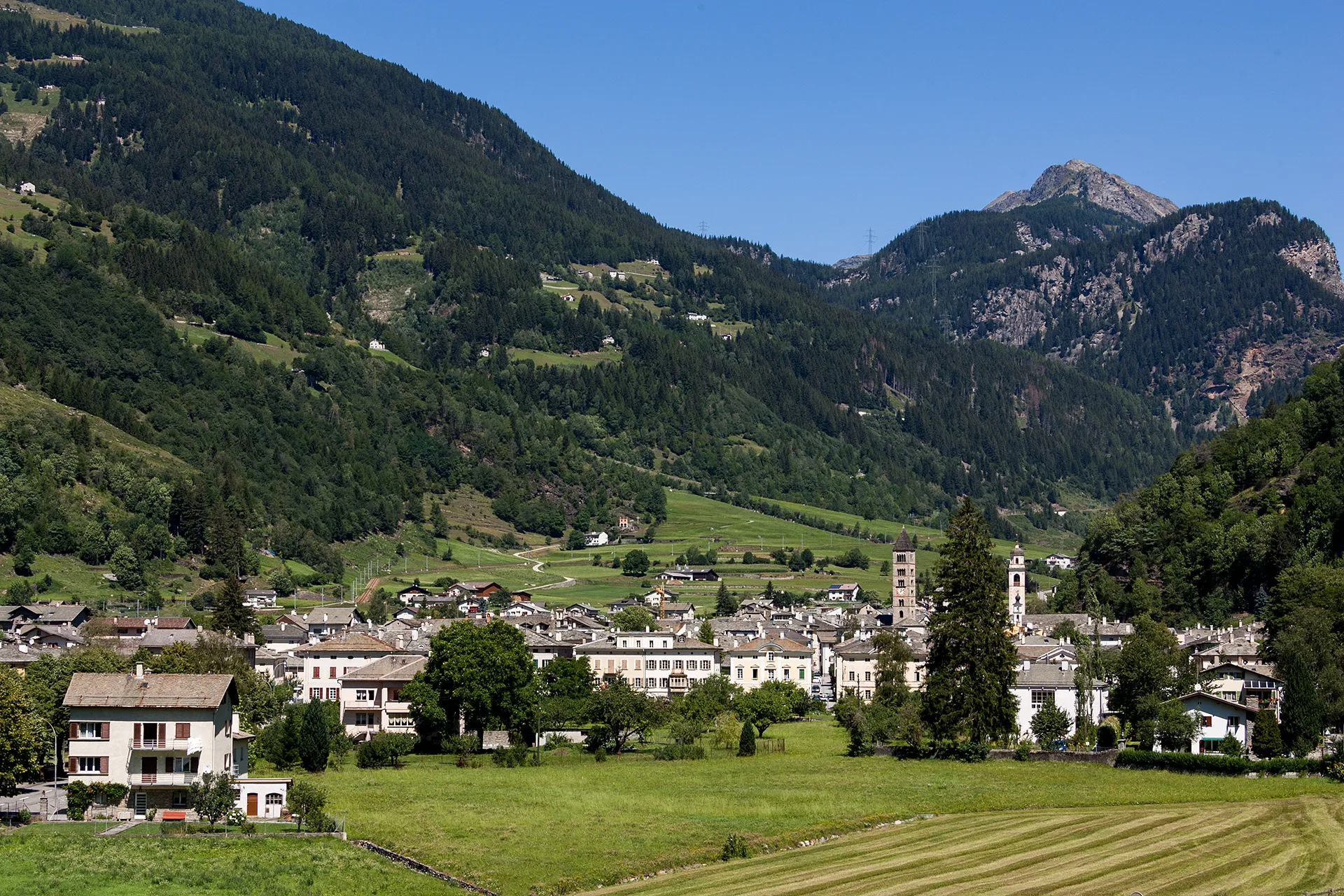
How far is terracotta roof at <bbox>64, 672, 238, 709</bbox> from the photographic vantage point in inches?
2667

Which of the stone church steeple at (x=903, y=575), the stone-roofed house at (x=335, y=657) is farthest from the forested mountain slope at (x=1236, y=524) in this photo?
the stone-roofed house at (x=335, y=657)

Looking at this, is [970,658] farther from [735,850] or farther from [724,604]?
[724,604]

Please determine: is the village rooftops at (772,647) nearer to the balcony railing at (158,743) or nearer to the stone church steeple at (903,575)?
the stone church steeple at (903,575)

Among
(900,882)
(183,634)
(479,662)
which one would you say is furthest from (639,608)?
(900,882)

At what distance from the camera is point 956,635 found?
8938cm

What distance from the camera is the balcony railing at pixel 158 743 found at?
67.2 m

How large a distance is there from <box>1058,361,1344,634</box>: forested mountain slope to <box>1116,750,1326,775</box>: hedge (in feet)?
166

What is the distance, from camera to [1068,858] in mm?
56125

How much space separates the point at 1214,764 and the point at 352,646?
60.6 metres

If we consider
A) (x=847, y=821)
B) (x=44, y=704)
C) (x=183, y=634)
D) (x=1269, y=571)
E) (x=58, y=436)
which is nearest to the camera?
(x=847, y=821)

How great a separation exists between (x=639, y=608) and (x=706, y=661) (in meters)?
28.7

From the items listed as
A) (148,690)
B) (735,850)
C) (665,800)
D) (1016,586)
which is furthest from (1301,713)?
(1016,586)

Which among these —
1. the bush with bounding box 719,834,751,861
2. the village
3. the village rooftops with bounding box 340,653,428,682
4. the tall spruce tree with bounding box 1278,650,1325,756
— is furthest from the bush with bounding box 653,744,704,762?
the bush with bounding box 719,834,751,861

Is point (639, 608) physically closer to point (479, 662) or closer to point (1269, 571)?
point (1269, 571)
